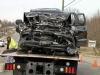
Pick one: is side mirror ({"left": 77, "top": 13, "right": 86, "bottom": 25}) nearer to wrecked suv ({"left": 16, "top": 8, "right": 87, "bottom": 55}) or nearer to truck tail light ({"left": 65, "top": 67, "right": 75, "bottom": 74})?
wrecked suv ({"left": 16, "top": 8, "right": 87, "bottom": 55})

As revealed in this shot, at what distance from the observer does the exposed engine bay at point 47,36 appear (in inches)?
292

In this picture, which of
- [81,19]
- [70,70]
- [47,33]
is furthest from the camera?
[81,19]

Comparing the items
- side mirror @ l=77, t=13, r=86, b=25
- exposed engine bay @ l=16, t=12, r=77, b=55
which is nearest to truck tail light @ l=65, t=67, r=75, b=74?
exposed engine bay @ l=16, t=12, r=77, b=55

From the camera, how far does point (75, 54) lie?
7.51m

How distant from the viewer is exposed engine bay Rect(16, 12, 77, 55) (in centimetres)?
742

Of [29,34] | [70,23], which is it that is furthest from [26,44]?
[70,23]

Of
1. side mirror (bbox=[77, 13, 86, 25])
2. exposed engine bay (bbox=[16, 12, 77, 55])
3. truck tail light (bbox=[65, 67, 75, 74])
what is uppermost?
side mirror (bbox=[77, 13, 86, 25])

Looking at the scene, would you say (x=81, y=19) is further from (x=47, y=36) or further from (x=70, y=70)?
(x=70, y=70)

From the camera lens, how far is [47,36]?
25.6 feet

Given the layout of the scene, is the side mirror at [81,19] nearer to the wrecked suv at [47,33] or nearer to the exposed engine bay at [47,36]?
the wrecked suv at [47,33]

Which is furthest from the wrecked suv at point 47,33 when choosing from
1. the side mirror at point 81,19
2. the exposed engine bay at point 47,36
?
the side mirror at point 81,19

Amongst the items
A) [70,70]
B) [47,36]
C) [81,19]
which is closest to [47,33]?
[47,36]

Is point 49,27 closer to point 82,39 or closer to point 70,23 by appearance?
point 70,23

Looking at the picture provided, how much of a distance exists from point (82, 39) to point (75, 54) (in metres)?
2.59
